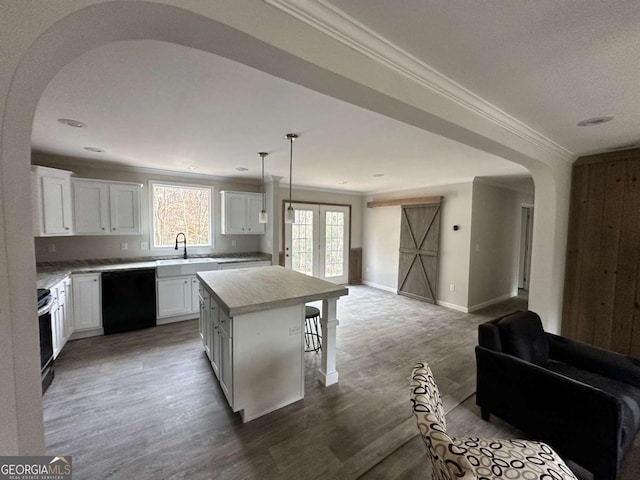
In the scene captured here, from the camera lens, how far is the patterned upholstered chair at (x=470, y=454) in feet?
3.35

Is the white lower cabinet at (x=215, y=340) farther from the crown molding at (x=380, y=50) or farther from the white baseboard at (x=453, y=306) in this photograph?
the white baseboard at (x=453, y=306)

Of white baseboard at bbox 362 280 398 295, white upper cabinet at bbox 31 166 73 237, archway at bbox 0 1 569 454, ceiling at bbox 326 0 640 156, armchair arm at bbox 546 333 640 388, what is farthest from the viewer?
white baseboard at bbox 362 280 398 295

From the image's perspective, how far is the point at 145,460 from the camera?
179 centimetres

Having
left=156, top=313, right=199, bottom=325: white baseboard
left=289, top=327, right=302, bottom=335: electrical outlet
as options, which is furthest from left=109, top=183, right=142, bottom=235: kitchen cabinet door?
left=289, top=327, right=302, bottom=335: electrical outlet

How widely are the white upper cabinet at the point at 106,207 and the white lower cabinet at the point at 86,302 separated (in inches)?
28.3

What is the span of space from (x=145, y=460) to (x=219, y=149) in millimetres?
2982

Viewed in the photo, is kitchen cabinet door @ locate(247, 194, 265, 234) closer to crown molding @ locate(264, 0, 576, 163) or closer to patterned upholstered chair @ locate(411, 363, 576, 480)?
crown molding @ locate(264, 0, 576, 163)

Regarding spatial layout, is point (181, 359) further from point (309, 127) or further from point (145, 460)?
point (309, 127)

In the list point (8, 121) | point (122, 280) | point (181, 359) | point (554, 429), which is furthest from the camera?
point (122, 280)

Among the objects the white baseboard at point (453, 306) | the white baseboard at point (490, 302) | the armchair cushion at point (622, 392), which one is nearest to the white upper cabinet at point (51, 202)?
the armchair cushion at point (622, 392)

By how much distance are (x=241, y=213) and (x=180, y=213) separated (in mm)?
1078

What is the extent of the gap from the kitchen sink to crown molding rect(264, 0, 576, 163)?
155 inches

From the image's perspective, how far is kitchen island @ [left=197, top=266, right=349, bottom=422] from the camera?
83.7 inches

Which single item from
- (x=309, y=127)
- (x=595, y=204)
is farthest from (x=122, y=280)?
(x=595, y=204)
